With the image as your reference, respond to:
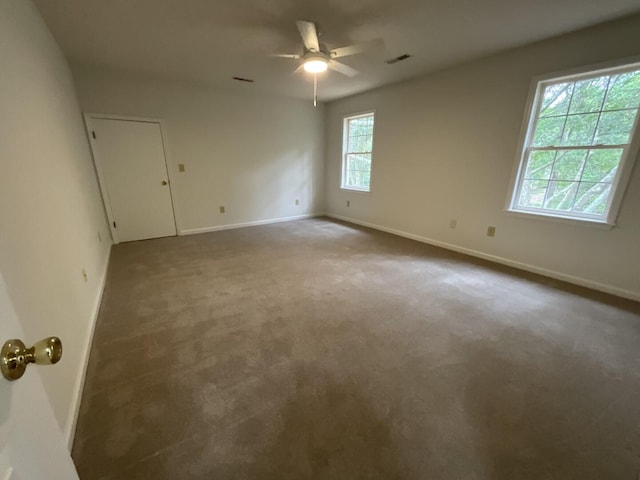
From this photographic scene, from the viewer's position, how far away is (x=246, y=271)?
3.13 metres

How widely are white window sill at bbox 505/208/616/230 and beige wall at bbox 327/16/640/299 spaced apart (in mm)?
38

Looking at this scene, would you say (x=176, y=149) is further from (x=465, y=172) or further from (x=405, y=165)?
(x=465, y=172)

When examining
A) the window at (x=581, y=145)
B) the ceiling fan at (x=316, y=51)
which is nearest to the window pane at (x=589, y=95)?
the window at (x=581, y=145)

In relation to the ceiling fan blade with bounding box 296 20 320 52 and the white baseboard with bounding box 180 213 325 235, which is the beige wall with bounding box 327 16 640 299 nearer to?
the white baseboard with bounding box 180 213 325 235

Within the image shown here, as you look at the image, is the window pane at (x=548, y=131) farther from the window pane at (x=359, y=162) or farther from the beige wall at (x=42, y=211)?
the beige wall at (x=42, y=211)

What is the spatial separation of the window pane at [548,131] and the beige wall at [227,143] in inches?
150

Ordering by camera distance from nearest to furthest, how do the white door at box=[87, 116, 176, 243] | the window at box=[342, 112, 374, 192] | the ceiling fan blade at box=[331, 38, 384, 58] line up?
the ceiling fan blade at box=[331, 38, 384, 58]
the white door at box=[87, 116, 176, 243]
the window at box=[342, 112, 374, 192]

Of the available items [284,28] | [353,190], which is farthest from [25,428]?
[353,190]

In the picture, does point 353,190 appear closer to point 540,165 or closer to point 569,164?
point 540,165

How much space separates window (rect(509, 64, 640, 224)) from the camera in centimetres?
246

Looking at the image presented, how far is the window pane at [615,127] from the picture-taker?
7.98 feet

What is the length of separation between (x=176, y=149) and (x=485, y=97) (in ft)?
14.5

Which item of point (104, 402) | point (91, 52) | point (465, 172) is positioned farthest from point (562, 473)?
point (91, 52)

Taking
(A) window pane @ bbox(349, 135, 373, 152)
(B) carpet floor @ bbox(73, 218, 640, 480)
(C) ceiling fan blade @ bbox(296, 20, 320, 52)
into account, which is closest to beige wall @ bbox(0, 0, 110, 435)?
(B) carpet floor @ bbox(73, 218, 640, 480)
